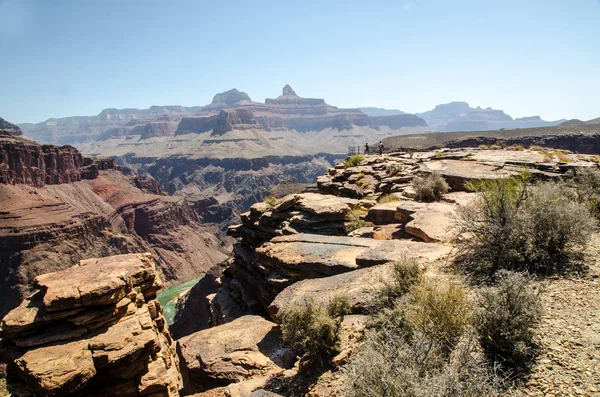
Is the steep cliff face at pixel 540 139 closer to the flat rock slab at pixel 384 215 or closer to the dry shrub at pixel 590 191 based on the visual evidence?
the dry shrub at pixel 590 191

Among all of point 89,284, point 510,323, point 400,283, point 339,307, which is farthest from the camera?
point 89,284

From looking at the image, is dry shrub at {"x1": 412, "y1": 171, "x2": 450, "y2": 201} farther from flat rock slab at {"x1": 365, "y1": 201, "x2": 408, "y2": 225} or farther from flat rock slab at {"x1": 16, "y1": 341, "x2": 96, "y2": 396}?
flat rock slab at {"x1": 16, "y1": 341, "x2": 96, "y2": 396}

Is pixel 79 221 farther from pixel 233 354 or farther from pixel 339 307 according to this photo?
pixel 339 307

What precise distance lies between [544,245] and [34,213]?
85.0 meters

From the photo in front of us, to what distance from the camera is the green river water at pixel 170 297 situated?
210 ft

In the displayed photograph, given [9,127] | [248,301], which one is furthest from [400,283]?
[9,127]

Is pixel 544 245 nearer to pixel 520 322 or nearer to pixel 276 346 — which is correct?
pixel 520 322

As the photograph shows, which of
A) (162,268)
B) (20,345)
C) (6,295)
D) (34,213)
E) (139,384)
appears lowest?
(162,268)

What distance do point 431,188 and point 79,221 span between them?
78.5 meters

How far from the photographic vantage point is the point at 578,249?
6.66 metres

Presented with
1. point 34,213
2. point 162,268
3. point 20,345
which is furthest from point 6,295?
point 20,345

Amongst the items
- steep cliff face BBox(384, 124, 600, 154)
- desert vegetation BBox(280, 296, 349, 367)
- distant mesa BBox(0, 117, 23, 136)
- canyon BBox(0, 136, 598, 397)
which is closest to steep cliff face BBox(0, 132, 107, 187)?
distant mesa BBox(0, 117, 23, 136)

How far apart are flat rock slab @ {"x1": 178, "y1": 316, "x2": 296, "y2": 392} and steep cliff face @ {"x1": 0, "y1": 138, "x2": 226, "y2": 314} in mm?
65113

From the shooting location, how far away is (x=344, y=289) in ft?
25.0
